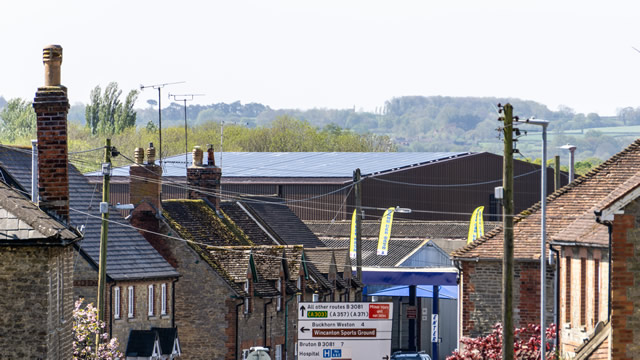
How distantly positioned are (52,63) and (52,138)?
1597mm

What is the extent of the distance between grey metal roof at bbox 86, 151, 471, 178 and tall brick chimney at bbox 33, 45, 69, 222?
6645cm

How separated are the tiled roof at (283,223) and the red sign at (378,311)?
26739mm

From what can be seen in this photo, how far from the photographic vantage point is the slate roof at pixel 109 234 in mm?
42156

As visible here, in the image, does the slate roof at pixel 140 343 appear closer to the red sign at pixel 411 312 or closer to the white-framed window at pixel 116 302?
the white-framed window at pixel 116 302

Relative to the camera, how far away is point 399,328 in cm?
7756

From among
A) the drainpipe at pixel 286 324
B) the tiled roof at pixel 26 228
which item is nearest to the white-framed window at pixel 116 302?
the drainpipe at pixel 286 324

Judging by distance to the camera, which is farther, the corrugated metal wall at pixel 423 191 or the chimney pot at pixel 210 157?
the corrugated metal wall at pixel 423 191

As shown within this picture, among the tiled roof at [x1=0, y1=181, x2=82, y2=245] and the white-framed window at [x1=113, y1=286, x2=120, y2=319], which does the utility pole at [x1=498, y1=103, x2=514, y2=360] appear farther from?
the white-framed window at [x1=113, y1=286, x2=120, y2=319]

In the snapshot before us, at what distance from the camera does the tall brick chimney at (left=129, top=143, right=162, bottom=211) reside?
4919 cm

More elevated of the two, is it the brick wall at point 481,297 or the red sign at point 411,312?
the brick wall at point 481,297

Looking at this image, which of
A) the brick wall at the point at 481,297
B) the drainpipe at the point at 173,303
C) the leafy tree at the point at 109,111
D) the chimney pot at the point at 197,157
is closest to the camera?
the brick wall at the point at 481,297

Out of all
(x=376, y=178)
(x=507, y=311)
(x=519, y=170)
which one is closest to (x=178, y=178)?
(x=376, y=178)

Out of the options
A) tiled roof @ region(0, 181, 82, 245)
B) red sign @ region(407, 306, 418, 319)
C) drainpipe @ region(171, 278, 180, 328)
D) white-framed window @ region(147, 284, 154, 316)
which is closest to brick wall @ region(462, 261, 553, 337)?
drainpipe @ region(171, 278, 180, 328)

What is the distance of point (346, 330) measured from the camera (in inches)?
1528
